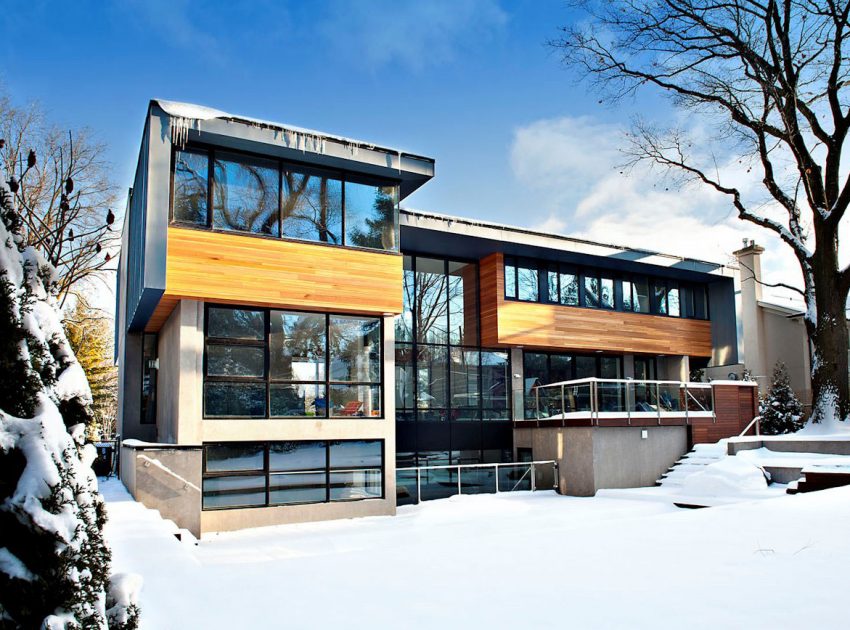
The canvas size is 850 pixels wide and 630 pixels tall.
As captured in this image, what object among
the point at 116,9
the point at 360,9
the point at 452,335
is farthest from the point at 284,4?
the point at 452,335

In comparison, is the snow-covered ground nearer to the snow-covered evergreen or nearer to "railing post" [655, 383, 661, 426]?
the snow-covered evergreen

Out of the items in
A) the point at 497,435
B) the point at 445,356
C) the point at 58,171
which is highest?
the point at 58,171

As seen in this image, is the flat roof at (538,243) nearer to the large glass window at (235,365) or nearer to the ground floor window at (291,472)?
the large glass window at (235,365)

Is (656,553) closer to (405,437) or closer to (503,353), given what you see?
(405,437)

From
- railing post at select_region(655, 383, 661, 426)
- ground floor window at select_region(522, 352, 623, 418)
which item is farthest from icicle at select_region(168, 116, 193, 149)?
railing post at select_region(655, 383, 661, 426)

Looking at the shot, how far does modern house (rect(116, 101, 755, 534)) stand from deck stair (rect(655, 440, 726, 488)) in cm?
27

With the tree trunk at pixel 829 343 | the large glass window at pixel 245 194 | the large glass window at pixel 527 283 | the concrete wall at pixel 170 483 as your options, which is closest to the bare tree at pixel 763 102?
the tree trunk at pixel 829 343

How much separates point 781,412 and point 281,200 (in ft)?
47.8

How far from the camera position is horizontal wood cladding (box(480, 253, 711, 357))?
18.2 meters

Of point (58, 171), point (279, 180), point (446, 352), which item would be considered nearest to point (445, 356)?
point (446, 352)

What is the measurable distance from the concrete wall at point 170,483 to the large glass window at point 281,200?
4013 mm

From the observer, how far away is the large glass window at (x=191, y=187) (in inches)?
464

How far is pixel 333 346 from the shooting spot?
13453mm

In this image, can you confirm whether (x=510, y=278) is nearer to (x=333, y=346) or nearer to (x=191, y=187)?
(x=333, y=346)
